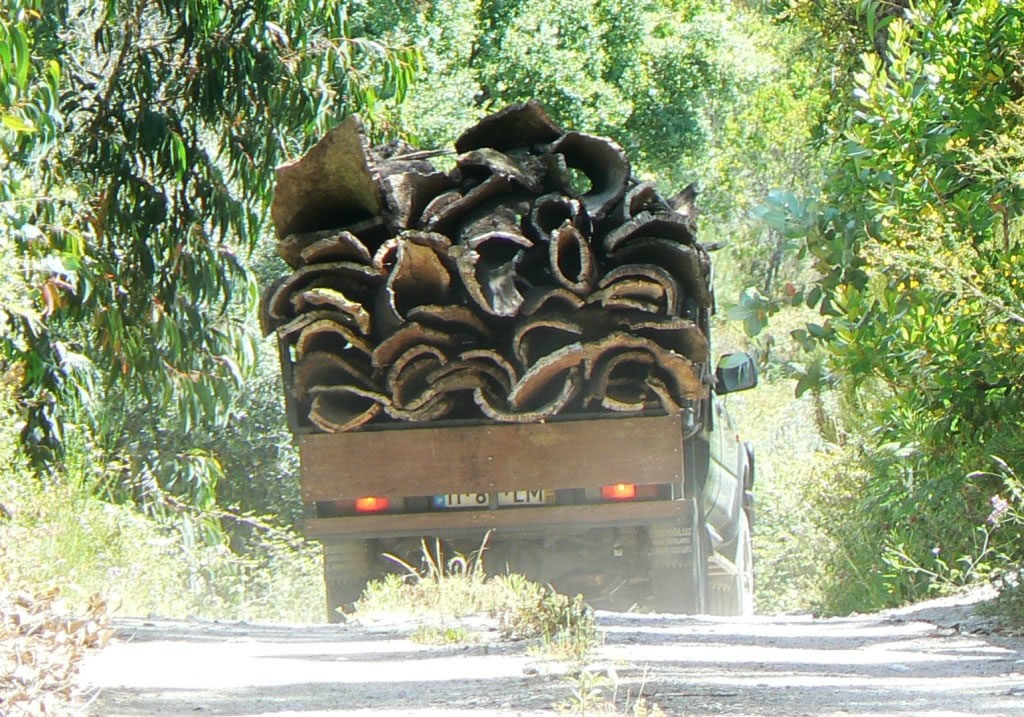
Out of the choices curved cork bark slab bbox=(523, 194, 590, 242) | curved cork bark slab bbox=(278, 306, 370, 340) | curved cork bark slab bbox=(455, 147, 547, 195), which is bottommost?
curved cork bark slab bbox=(278, 306, 370, 340)

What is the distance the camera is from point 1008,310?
696 centimetres

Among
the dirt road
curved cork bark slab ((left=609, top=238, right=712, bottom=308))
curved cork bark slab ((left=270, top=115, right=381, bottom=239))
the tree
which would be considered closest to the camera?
the dirt road

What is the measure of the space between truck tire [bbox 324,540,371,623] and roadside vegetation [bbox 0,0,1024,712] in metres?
0.89

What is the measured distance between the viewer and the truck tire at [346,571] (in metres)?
10.1

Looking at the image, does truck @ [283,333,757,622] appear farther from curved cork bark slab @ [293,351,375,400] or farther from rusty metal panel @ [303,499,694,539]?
curved cork bark slab @ [293,351,375,400]

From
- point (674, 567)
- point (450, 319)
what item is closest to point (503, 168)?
point (450, 319)

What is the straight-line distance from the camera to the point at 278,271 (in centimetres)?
1784

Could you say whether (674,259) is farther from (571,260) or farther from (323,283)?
(323,283)

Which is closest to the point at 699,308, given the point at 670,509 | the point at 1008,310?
the point at 670,509

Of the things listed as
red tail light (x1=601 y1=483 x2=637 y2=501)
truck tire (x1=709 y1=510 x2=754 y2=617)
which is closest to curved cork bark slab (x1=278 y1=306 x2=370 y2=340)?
red tail light (x1=601 y1=483 x2=637 y2=501)

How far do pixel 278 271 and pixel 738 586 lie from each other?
678 cm

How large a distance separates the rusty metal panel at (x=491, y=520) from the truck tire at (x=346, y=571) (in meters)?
0.31

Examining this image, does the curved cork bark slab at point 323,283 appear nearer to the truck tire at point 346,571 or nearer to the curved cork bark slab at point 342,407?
the curved cork bark slab at point 342,407

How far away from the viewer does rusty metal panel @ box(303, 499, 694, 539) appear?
9633 millimetres
